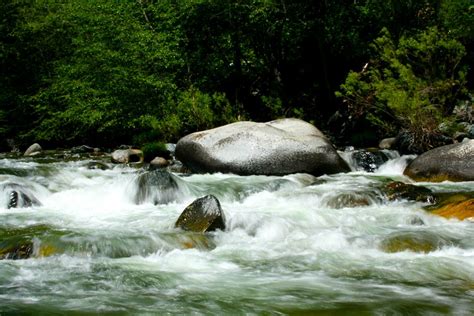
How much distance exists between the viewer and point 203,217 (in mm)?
6953

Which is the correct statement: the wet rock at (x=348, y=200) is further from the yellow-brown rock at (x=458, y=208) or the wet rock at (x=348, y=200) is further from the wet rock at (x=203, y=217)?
the wet rock at (x=203, y=217)

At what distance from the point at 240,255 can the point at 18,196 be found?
4741mm

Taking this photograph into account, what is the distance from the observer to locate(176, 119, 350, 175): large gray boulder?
11.4 m

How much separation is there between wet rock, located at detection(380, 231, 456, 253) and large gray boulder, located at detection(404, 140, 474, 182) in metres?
4.34

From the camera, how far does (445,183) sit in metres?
10.2

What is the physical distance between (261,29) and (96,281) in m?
16.1

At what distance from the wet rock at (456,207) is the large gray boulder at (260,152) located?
12.3ft

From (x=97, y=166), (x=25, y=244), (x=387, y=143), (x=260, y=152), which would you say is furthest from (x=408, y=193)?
(x=97, y=166)

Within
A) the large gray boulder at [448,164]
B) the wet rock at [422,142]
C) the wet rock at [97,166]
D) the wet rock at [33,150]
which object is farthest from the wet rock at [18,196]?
the wet rock at [33,150]


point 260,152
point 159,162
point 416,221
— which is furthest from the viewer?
point 159,162

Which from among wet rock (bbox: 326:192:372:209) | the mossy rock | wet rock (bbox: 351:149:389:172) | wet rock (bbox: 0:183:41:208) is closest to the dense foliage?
wet rock (bbox: 351:149:389:172)

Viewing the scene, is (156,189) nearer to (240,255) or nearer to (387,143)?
(240,255)

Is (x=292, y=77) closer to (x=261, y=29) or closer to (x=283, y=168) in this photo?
(x=261, y=29)

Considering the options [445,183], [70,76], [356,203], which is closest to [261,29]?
[70,76]
